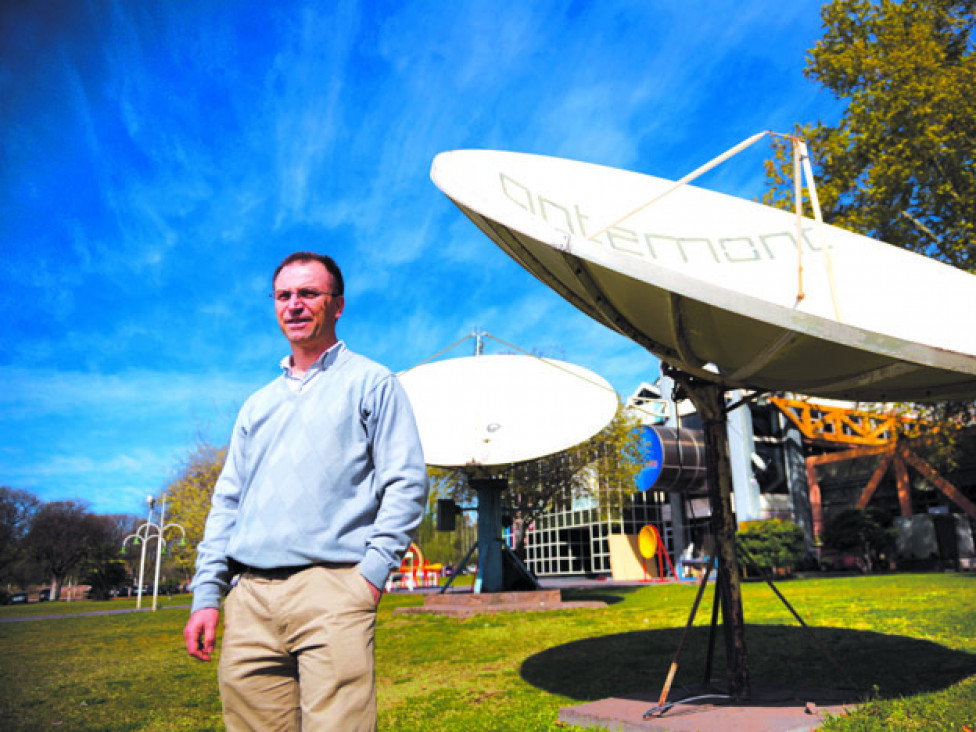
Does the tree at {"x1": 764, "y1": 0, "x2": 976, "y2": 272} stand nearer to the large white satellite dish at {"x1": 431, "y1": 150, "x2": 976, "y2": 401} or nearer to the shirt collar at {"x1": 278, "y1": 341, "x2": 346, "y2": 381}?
the large white satellite dish at {"x1": 431, "y1": 150, "x2": 976, "y2": 401}

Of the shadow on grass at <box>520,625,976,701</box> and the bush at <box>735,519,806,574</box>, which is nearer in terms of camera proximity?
the shadow on grass at <box>520,625,976,701</box>

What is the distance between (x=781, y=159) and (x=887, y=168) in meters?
2.42

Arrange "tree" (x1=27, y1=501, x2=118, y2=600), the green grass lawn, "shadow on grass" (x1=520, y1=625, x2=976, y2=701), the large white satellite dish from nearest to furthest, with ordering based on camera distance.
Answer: the large white satellite dish → the green grass lawn → "shadow on grass" (x1=520, y1=625, x2=976, y2=701) → "tree" (x1=27, y1=501, x2=118, y2=600)

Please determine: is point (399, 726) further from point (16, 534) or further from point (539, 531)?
point (16, 534)

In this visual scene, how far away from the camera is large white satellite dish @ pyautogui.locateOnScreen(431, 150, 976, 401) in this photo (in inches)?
145

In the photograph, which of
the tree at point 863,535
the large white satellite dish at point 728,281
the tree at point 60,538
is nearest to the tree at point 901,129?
the large white satellite dish at point 728,281

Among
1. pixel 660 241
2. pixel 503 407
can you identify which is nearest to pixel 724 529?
pixel 660 241

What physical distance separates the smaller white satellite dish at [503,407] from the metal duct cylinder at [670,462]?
13.5 m

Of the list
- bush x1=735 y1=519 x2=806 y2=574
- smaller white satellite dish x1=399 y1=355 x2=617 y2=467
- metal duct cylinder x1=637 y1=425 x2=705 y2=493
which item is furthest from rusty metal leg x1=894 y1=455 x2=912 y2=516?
smaller white satellite dish x1=399 y1=355 x2=617 y2=467

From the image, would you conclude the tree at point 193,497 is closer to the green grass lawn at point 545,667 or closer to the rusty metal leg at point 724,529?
the green grass lawn at point 545,667

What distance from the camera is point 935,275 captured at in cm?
570

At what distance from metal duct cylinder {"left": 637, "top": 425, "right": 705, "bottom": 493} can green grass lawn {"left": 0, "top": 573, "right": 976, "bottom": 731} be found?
1540cm

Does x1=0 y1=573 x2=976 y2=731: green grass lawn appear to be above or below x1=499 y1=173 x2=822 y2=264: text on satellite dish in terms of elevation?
below

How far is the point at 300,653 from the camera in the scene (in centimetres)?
229
